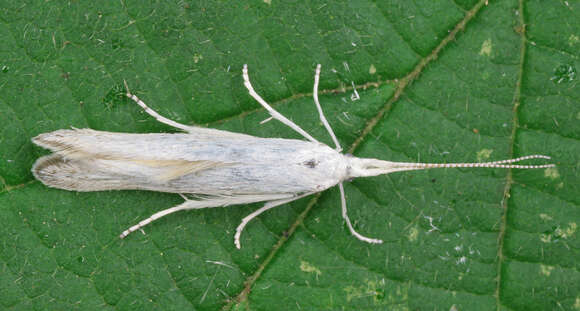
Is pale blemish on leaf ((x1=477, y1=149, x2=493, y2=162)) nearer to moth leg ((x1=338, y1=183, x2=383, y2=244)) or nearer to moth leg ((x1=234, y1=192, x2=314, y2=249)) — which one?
moth leg ((x1=338, y1=183, x2=383, y2=244))

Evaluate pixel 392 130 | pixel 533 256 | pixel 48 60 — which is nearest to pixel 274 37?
pixel 392 130

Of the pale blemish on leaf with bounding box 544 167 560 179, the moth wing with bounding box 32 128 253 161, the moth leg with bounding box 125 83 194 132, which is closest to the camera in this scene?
the moth wing with bounding box 32 128 253 161

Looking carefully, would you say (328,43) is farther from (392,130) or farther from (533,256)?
(533,256)

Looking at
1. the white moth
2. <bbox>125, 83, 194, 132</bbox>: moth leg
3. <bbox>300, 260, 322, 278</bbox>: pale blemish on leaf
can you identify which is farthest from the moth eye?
<bbox>125, 83, 194, 132</bbox>: moth leg

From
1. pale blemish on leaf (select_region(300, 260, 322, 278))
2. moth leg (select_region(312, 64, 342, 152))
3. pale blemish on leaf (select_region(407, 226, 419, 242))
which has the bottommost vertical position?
pale blemish on leaf (select_region(300, 260, 322, 278))

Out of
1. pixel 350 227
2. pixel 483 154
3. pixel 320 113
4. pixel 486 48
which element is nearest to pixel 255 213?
pixel 350 227

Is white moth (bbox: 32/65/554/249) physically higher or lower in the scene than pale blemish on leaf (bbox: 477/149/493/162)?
higher

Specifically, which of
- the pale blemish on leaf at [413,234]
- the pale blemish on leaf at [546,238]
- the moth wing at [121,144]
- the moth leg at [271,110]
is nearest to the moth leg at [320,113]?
the moth leg at [271,110]

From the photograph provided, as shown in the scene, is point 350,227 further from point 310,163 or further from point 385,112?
point 385,112
